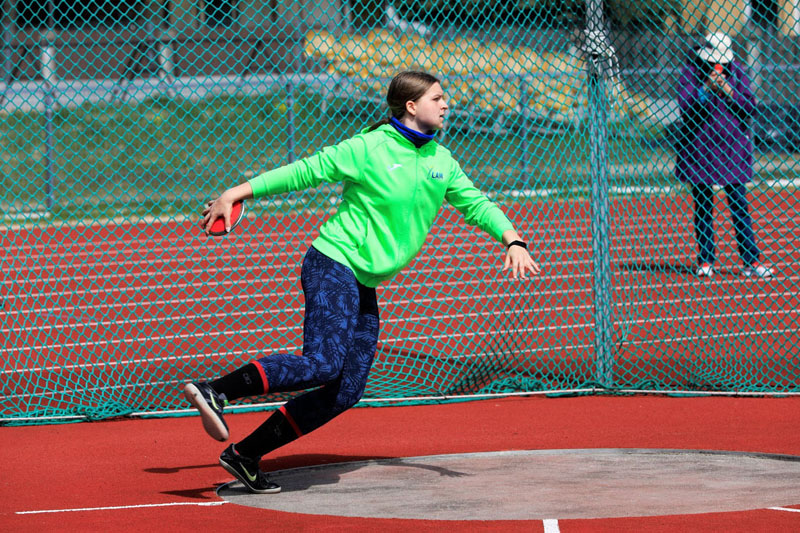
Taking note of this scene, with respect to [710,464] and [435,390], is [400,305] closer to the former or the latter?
[435,390]

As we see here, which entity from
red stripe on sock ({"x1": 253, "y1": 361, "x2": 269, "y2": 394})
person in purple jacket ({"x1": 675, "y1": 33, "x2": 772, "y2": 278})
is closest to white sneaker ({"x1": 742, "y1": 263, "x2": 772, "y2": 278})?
person in purple jacket ({"x1": 675, "y1": 33, "x2": 772, "y2": 278})

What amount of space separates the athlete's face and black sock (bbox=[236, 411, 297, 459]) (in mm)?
1493

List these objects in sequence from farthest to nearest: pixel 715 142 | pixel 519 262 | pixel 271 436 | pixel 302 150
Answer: pixel 302 150 < pixel 715 142 < pixel 271 436 < pixel 519 262

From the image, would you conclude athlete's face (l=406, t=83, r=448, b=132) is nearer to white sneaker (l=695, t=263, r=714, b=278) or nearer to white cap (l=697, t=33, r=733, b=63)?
white sneaker (l=695, t=263, r=714, b=278)

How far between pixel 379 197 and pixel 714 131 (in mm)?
5125

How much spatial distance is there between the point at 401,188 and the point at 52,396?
4.06 m

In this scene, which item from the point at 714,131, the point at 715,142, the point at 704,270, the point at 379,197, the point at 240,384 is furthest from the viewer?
the point at 704,270

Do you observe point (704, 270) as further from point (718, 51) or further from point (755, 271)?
point (718, 51)

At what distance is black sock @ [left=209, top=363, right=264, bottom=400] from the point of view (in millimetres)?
4742

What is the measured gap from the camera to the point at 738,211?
1076cm

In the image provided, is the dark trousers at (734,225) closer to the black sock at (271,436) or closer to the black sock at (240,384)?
the black sock at (271,436)

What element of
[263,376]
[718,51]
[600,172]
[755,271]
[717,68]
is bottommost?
[263,376]

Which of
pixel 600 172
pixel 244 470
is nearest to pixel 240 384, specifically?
pixel 244 470

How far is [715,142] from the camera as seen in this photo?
9.91m
